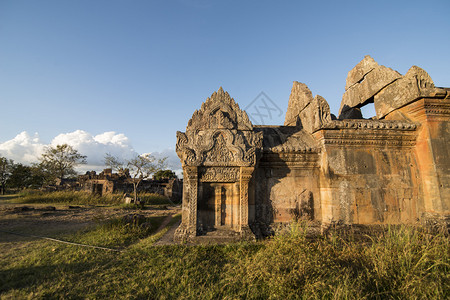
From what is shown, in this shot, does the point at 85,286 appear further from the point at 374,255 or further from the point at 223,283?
the point at 374,255

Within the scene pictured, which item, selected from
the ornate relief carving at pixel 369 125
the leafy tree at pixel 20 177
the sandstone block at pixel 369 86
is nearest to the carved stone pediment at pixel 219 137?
the ornate relief carving at pixel 369 125

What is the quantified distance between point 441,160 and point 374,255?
3.54 m

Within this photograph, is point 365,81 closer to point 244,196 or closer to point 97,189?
point 244,196

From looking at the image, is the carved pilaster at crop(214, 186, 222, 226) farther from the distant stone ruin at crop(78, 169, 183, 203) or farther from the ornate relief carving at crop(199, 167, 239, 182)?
the distant stone ruin at crop(78, 169, 183, 203)

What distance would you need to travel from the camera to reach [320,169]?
17.0ft

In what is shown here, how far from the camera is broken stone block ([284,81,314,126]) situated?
242 inches

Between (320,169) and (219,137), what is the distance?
2.70 metres

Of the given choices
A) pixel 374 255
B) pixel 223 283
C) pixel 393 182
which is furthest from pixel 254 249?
pixel 393 182

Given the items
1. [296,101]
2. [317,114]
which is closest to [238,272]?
[317,114]

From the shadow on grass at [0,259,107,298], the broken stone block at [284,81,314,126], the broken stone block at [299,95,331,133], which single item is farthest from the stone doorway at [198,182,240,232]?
the broken stone block at [284,81,314,126]

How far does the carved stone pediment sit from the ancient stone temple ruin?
→ 2 cm

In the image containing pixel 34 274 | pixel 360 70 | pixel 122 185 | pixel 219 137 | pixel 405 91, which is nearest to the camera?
pixel 34 274

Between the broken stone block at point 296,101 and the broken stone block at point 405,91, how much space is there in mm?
2077

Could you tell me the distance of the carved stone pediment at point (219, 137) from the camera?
471 cm
